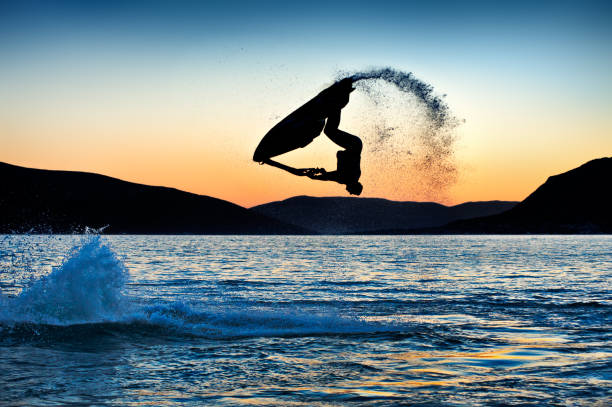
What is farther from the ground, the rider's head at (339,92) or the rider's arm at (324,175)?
Result: the rider's head at (339,92)

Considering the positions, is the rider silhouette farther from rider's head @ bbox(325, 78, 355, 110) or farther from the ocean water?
the ocean water

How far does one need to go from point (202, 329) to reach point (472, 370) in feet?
29.0

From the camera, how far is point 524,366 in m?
13.2

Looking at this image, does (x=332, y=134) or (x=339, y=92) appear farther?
(x=332, y=134)

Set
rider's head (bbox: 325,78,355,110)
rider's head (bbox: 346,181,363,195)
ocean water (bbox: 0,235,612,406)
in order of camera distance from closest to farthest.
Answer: ocean water (bbox: 0,235,612,406), rider's head (bbox: 325,78,355,110), rider's head (bbox: 346,181,363,195)

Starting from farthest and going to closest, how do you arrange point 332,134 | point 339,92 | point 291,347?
1. point 291,347
2. point 332,134
3. point 339,92

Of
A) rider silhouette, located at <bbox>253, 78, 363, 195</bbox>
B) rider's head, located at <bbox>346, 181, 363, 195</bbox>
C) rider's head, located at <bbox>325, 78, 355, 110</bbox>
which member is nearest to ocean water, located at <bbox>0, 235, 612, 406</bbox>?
rider's head, located at <bbox>346, 181, 363, 195</bbox>

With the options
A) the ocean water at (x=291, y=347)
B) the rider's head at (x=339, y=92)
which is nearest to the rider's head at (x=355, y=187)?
the rider's head at (x=339, y=92)

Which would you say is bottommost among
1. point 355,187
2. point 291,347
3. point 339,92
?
point 291,347

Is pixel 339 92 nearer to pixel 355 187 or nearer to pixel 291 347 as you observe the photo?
pixel 355 187

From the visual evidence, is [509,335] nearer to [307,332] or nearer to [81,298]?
[307,332]

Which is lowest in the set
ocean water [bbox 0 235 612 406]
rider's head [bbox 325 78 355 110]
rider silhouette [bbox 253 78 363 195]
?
ocean water [bbox 0 235 612 406]

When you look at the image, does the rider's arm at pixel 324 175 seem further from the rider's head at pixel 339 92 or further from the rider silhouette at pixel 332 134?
the rider's head at pixel 339 92

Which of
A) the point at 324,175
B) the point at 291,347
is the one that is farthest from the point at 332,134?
the point at 291,347
